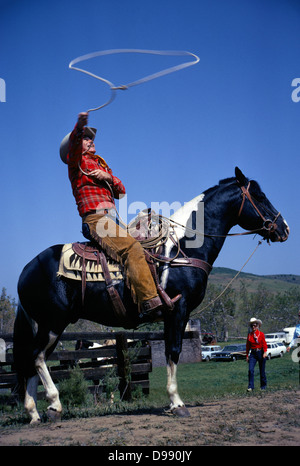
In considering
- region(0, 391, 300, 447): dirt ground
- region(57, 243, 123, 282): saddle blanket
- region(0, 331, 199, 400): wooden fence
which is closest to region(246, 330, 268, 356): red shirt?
region(0, 331, 199, 400): wooden fence

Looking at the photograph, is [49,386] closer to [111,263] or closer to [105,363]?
[111,263]

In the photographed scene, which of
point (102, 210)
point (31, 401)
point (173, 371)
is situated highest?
point (102, 210)

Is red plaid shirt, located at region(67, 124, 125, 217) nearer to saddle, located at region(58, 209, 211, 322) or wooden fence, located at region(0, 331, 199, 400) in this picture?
saddle, located at region(58, 209, 211, 322)

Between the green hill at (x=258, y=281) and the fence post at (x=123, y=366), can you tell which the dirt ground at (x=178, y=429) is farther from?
the green hill at (x=258, y=281)

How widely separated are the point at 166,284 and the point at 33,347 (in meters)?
2.05

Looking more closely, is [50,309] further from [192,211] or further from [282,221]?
[282,221]

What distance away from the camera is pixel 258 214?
693 cm

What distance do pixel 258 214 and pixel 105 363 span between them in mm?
4876

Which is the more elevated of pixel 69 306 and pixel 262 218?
pixel 262 218

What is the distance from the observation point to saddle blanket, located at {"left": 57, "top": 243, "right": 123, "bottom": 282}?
20.1 feet

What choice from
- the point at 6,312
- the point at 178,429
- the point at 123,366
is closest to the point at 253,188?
the point at 178,429

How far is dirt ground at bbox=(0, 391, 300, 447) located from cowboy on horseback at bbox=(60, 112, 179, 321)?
55.4 inches

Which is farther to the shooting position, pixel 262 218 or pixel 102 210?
pixel 262 218
